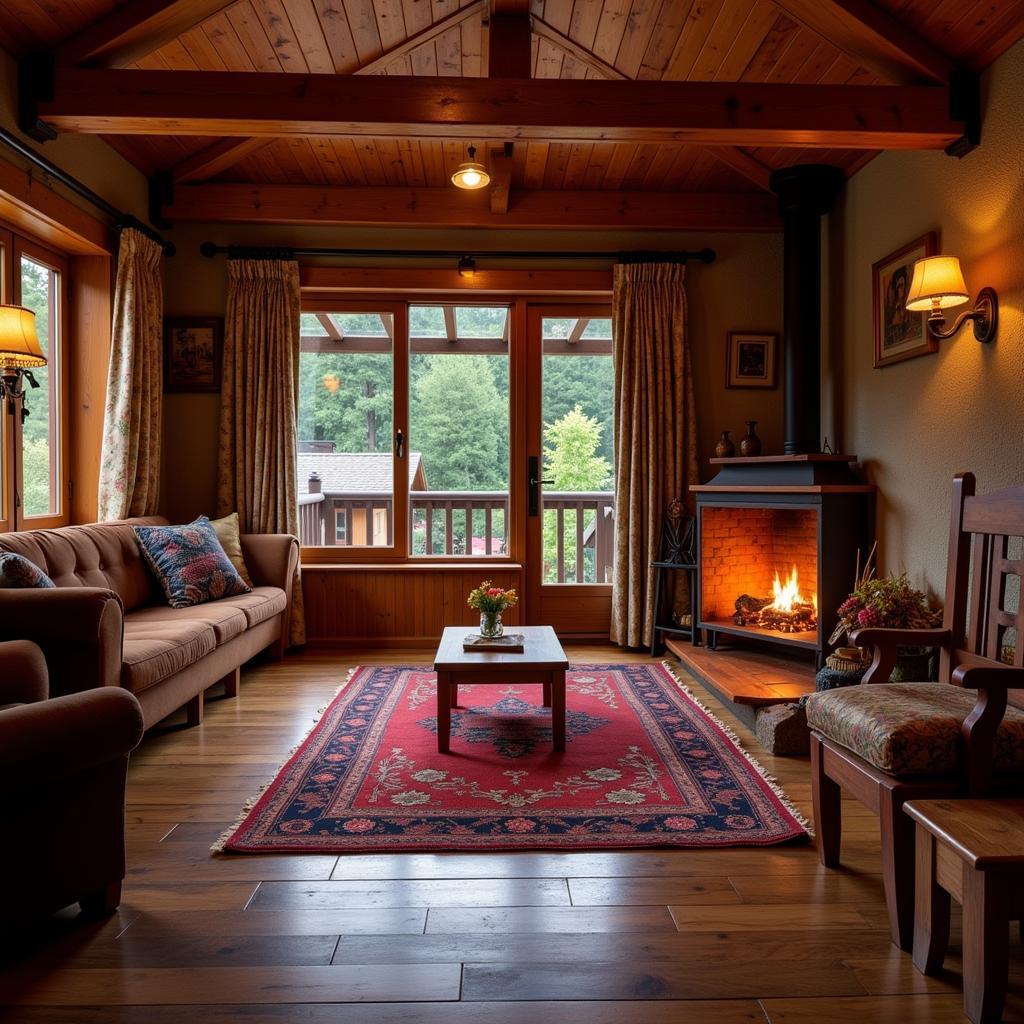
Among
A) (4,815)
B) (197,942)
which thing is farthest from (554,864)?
(4,815)

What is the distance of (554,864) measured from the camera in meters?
2.13

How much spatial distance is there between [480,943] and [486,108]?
10.0ft

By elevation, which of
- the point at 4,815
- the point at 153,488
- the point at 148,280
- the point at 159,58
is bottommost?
the point at 4,815

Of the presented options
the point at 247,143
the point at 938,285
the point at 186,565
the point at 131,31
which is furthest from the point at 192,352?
the point at 938,285

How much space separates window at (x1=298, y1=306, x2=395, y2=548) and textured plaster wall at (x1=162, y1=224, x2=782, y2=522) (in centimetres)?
49

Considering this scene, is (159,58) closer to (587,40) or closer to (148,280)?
(148,280)

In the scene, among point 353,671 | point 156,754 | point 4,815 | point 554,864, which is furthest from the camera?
point 353,671

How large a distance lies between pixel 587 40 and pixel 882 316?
201cm

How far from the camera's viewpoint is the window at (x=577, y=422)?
514 centimetres

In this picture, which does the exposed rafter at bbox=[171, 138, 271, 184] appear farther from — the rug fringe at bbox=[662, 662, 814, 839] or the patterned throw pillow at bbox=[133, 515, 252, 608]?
the rug fringe at bbox=[662, 662, 814, 839]

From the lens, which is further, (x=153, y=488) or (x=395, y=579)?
(x=395, y=579)

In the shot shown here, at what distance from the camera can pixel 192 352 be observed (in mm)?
4879

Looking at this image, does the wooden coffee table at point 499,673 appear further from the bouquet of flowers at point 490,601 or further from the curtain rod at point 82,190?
the curtain rod at point 82,190

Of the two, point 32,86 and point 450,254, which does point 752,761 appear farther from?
point 32,86
